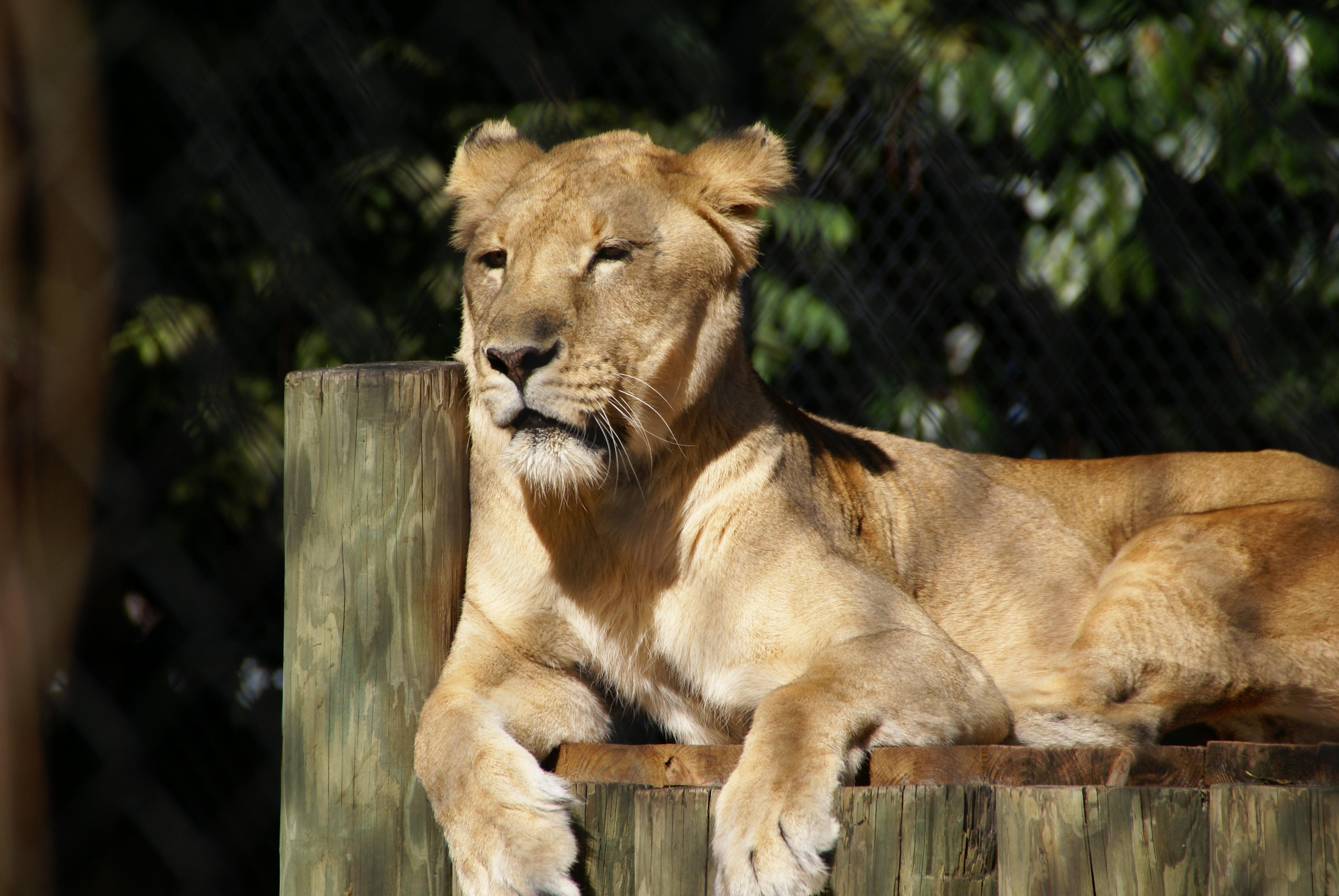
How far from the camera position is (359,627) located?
159 cm

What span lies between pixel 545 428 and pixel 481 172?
58 cm

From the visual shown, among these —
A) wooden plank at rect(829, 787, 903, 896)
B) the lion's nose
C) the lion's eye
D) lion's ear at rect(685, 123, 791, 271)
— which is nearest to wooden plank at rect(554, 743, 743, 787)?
wooden plank at rect(829, 787, 903, 896)

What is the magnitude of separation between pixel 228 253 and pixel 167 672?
1003 millimetres

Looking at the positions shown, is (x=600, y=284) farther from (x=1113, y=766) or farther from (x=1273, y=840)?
(x=1273, y=840)

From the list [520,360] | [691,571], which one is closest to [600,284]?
[520,360]

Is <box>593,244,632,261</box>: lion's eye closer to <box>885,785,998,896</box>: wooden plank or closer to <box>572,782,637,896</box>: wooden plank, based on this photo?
<box>572,782,637,896</box>: wooden plank

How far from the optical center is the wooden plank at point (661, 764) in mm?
1463

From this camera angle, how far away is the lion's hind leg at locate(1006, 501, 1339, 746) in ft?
6.03

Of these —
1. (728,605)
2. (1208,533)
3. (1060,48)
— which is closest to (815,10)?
(1060,48)

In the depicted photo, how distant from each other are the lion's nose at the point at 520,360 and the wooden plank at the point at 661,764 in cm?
48

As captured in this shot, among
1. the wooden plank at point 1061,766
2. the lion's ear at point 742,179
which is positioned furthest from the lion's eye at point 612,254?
the wooden plank at point 1061,766

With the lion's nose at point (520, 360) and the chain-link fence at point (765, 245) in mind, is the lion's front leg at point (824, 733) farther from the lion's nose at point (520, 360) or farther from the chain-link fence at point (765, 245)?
the chain-link fence at point (765, 245)

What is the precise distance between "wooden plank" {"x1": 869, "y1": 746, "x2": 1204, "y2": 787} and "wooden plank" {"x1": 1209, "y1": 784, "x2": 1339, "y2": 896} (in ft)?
0.33

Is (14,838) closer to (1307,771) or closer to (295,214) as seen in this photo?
(295,214)
